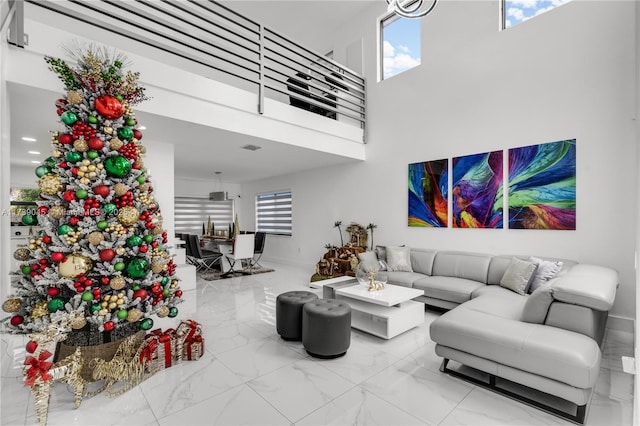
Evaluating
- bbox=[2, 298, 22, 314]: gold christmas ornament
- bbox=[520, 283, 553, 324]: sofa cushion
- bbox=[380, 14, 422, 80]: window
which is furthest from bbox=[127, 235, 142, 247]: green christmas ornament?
bbox=[380, 14, 422, 80]: window

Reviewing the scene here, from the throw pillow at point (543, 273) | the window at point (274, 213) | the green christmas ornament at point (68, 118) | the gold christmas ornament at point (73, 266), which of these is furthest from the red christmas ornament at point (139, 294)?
the window at point (274, 213)

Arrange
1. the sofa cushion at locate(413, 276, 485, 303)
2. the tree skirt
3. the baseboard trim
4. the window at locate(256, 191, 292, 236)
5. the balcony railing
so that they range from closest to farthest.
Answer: the balcony railing → the baseboard trim → the sofa cushion at locate(413, 276, 485, 303) → the tree skirt → the window at locate(256, 191, 292, 236)

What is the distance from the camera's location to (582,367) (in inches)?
73.2

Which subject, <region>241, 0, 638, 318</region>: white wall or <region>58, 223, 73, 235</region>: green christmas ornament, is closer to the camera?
<region>58, 223, 73, 235</region>: green christmas ornament

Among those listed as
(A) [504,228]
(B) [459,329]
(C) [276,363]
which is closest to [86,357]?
(C) [276,363]

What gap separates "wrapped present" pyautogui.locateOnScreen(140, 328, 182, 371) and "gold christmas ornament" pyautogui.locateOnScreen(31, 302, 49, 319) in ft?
2.41

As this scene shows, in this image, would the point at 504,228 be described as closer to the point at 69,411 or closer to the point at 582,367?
the point at 582,367

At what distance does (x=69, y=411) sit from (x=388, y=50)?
6654 millimetres

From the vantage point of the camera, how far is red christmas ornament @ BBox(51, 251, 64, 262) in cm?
219

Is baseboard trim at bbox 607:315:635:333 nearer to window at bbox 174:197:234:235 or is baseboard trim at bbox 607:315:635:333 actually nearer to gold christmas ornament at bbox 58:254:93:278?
gold christmas ornament at bbox 58:254:93:278

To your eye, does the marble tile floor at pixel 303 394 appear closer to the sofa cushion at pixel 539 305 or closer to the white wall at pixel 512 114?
the sofa cushion at pixel 539 305

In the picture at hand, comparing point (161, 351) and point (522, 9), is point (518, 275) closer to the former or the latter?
point (522, 9)

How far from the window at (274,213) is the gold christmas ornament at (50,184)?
600 centimetres

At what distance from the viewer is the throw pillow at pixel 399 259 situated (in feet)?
15.8
